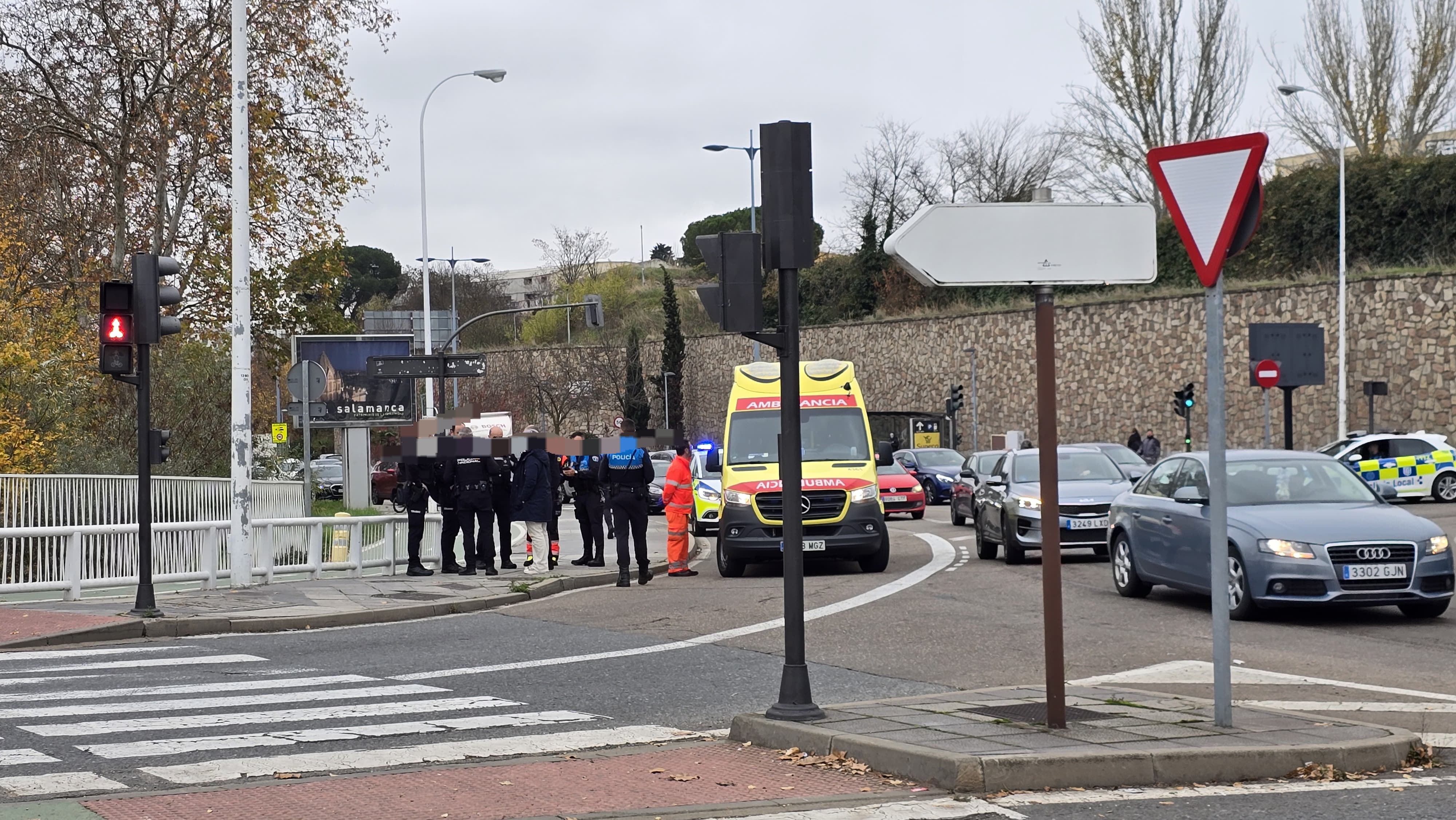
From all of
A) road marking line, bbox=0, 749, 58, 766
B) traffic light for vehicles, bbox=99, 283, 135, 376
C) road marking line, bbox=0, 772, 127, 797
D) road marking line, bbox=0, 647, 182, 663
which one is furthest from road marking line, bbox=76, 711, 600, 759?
traffic light for vehicles, bbox=99, 283, 135, 376

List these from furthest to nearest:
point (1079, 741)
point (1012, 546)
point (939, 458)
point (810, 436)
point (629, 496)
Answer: point (939, 458) → point (810, 436) → point (1012, 546) → point (629, 496) → point (1079, 741)

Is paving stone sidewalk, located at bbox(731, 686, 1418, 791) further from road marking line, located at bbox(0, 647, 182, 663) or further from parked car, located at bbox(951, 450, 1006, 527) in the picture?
parked car, located at bbox(951, 450, 1006, 527)

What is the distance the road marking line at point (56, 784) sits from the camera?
683cm

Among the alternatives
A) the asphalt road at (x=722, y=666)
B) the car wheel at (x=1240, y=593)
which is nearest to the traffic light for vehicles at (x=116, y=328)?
the asphalt road at (x=722, y=666)

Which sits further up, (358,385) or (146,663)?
(358,385)

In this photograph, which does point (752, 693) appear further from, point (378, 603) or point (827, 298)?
point (827, 298)

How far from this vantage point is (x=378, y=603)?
16.7 meters

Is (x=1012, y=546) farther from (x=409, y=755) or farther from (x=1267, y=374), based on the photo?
(x=1267, y=374)

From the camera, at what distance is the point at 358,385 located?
28.1 metres

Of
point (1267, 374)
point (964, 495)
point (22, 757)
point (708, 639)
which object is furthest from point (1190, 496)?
point (1267, 374)

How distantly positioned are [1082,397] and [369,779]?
5296 cm

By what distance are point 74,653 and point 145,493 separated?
2344 millimetres

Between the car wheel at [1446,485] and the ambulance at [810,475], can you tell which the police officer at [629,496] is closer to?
the ambulance at [810,475]

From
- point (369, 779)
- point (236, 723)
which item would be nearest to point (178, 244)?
point (236, 723)
